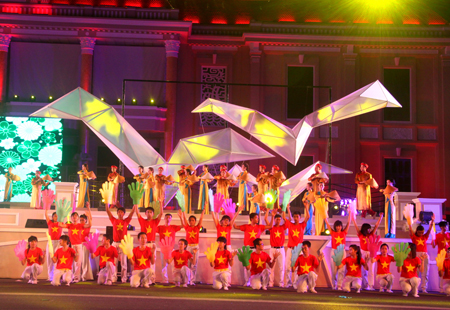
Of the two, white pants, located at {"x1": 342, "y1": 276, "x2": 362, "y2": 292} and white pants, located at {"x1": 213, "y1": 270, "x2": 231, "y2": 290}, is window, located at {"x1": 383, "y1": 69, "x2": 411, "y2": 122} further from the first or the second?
white pants, located at {"x1": 213, "y1": 270, "x2": 231, "y2": 290}

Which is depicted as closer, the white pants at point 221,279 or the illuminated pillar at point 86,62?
the white pants at point 221,279

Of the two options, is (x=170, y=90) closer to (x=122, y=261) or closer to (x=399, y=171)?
(x=399, y=171)

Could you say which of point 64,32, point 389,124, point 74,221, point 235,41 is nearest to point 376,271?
point 74,221

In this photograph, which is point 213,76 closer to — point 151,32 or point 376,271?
point 151,32

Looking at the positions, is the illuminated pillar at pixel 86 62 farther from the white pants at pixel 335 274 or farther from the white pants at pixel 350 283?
the white pants at pixel 350 283

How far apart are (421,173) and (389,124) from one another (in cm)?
222

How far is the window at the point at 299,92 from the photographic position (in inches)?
803

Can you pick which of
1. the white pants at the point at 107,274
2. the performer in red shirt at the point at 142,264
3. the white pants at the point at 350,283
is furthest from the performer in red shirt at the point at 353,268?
the white pants at the point at 107,274

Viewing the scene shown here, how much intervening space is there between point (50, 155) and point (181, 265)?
Answer: 9372 mm

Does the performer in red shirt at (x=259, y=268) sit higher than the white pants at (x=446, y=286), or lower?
higher

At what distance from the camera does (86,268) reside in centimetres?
955

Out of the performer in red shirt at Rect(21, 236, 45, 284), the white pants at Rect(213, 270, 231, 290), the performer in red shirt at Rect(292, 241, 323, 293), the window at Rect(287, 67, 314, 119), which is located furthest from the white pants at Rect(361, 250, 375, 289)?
the window at Rect(287, 67, 314, 119)

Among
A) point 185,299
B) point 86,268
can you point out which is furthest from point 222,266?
point 86,268

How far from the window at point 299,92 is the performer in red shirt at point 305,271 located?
39.3ft
